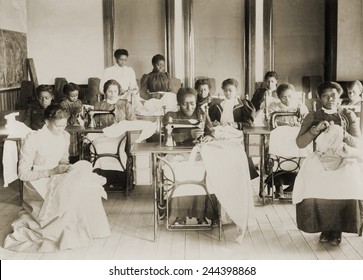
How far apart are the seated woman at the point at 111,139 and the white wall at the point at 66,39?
287 centimetres

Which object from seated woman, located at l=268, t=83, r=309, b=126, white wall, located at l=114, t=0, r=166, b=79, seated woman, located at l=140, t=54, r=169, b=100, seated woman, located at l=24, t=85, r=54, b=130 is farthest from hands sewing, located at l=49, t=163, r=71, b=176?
white wall, located at l=114, t=0, r=166, b=79

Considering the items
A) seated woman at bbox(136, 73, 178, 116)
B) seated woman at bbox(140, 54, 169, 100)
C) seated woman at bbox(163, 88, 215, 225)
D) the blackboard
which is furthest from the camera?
the blackboard

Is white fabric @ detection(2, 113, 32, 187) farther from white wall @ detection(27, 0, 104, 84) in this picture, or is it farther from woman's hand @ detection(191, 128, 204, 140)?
white wall @ detection(27, 0, 104, 84)

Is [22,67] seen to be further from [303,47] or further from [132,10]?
[303,47]

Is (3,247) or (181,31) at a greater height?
(181,31)

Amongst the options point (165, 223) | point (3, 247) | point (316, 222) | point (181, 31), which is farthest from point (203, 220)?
point (181, 31)

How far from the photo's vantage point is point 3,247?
12.2 ft

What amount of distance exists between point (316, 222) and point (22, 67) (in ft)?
18.7

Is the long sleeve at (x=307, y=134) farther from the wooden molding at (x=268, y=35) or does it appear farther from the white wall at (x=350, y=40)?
the wooden molding at (x=268, y=35)

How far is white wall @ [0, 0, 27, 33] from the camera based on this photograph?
24.0 ft

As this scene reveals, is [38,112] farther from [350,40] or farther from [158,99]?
[350,40]

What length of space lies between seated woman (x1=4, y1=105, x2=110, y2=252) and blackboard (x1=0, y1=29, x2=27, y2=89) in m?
3.63

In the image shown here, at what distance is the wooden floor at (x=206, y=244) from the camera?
3.55 m

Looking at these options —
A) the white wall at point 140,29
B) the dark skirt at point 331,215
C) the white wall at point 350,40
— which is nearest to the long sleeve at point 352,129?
the dark skirt at point 331,215
